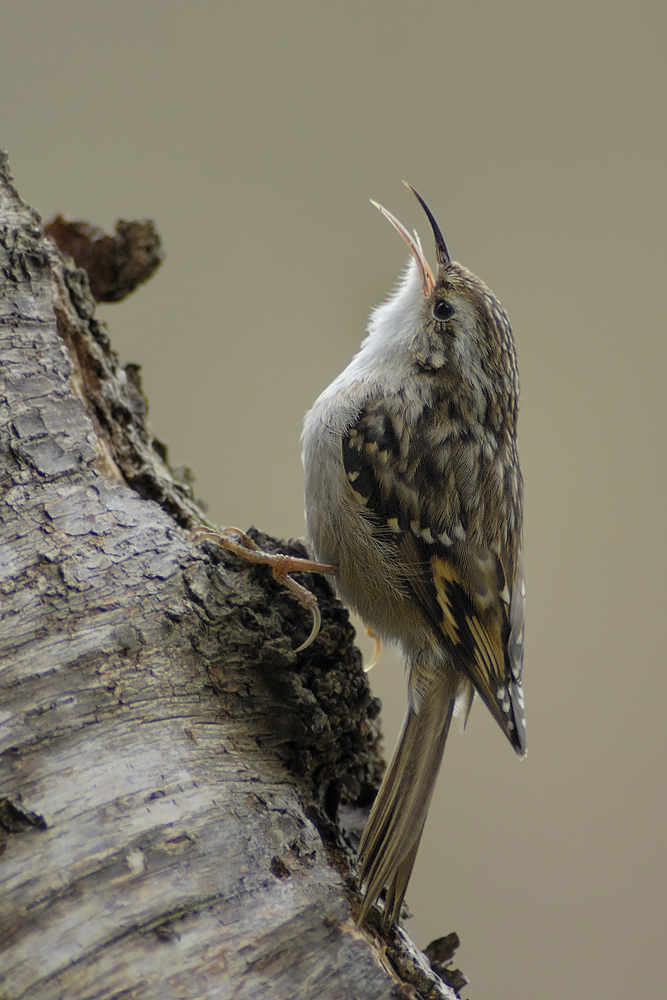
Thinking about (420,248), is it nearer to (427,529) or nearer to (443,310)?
(443,310)

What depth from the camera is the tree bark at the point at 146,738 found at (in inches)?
29.3

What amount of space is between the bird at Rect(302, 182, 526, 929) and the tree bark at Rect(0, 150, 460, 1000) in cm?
10

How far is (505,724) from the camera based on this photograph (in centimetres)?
123

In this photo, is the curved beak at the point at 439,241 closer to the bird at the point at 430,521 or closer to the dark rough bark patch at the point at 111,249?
the bird at the point at 430,521

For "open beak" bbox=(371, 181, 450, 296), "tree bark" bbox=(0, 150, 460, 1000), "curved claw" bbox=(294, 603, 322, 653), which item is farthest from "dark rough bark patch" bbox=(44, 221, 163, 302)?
"curved claw" bbox=(294, 603, 322, 653)

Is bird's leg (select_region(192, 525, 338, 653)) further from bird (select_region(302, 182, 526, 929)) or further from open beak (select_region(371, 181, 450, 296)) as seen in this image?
open beak (select_region(371, 181, 450, 296))

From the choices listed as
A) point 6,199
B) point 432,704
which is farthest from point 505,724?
point 6,199

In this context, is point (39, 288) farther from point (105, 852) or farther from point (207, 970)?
point (207, 970)

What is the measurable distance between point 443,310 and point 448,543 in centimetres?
48

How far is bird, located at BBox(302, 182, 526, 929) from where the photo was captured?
48.9 inches

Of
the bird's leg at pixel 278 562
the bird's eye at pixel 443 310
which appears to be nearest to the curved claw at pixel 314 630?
the bird's leg at pixel 278 562

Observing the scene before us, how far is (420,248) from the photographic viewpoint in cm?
153

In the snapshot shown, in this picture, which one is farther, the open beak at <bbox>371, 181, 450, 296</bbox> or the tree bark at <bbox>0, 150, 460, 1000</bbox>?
the open beak at <bbox>371, 181, 450, 296</bbox>

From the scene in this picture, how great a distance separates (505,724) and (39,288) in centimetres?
99
